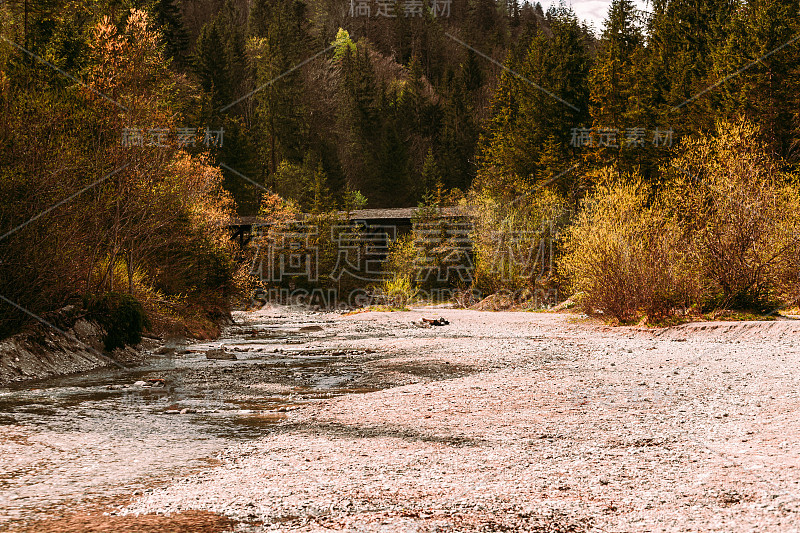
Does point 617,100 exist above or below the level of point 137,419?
above

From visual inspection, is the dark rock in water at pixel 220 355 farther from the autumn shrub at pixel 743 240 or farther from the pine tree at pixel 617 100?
the pine tree at pixel 617 100

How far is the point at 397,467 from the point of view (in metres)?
6.60

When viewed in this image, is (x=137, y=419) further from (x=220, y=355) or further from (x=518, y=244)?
(x=518, y=244)

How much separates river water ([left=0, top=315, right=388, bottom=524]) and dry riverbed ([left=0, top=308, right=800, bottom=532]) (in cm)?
9

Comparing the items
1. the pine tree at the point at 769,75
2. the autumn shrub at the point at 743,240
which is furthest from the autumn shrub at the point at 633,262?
the pine tree at the point at 769,75

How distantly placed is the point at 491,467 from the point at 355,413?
3.27 meters

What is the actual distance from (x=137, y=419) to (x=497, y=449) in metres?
4.86

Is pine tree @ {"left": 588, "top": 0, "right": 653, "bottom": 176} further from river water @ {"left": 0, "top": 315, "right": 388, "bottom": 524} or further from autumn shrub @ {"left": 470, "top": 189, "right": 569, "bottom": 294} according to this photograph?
river water @ {"left": 0, "top": 315, "right": 388, "bottom": 524}

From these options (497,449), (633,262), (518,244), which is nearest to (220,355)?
(497,449)

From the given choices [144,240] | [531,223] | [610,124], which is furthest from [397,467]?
[610,124]

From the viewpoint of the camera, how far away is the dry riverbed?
5.18 meters

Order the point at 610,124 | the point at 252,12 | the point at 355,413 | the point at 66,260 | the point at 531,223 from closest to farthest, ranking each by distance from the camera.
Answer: the point at 355,413 → the point at 66,260 → the point at 531,223 → the point at 610,124 → the point at 252,12

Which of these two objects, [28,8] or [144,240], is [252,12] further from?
[144,240]

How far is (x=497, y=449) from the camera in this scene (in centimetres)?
718
